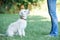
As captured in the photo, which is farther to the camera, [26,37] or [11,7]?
[11,7]

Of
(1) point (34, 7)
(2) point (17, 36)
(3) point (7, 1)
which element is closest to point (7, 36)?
(2) point (17, 36)

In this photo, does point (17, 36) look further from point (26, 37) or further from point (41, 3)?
point (41, 3)

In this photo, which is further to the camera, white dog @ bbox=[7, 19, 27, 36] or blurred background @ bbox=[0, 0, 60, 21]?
blurred background @ bbox=[0, 0, 60, 21]

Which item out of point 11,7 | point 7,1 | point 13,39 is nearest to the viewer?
point 13,39

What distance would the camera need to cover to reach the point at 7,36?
261 inches

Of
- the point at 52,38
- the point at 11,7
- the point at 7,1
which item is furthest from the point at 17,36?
the point at 11,7

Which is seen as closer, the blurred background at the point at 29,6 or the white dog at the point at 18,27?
the white dog at the point at 18,27

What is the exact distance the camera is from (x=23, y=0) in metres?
17.5

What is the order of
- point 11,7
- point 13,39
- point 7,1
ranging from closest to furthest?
1. point 13,39
2. point 7,1
3. point 11,7

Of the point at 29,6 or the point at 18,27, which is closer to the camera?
the point at 18,27

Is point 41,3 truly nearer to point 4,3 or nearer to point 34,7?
point 34,7

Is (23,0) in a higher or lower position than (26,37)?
higher

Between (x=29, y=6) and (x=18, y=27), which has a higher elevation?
(x=29, y=6)

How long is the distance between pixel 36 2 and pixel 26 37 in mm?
11705
